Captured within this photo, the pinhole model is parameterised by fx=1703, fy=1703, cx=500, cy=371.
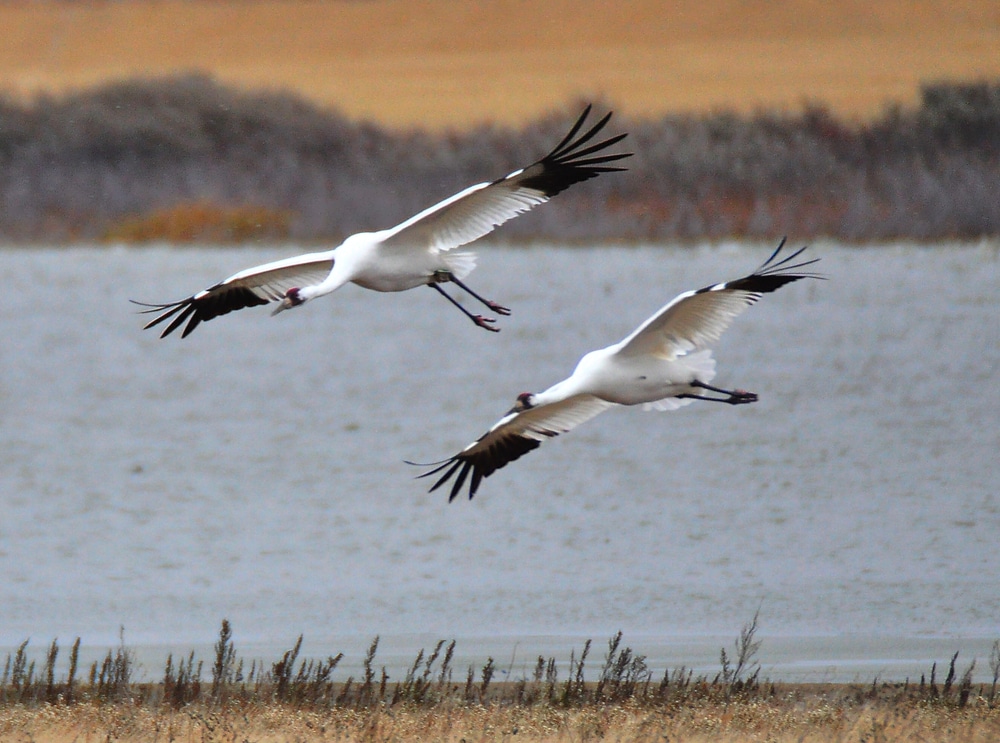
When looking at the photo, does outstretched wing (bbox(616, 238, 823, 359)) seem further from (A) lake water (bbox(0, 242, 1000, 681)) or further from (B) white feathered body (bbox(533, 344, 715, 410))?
(A) lake water (bbox(0, 242, 1000, 681))

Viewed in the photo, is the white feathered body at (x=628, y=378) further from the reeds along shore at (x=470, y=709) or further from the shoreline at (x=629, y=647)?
the shoreline at (x=629, y=647)

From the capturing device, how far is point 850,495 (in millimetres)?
20438

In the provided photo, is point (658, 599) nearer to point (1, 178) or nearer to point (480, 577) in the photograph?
point (480, 577)

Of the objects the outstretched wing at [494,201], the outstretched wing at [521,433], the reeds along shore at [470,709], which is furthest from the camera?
the outstretched wing at [521,433]

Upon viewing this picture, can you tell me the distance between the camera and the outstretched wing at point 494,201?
927cm

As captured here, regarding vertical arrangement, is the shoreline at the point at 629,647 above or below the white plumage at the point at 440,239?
below

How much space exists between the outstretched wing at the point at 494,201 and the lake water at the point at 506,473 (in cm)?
460

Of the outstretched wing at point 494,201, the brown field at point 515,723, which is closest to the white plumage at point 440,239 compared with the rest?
the outstretched wing at point 494,201

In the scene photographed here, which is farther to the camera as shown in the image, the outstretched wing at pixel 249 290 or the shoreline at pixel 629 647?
the shoreline at pixel 629 647

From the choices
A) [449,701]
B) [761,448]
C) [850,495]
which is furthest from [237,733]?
[761,448]

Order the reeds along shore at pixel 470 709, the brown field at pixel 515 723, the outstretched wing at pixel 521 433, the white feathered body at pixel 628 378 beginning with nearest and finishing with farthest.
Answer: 1. the white feathered body at pixel 628 378
2. the brown field at pixel 515 723
3. the reeds along shore at pixel 470 709
4. the outstretched wing at pixel 521 433

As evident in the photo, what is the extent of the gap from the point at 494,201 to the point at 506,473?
11254 millimetres

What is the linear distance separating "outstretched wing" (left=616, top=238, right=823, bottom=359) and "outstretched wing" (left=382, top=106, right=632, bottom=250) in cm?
86

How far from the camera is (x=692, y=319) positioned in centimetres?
957
